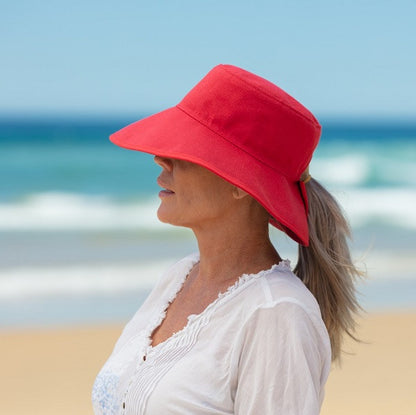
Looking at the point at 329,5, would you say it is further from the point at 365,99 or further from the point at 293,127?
the point at 293,127

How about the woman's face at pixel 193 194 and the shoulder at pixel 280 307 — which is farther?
the woman's face at pixel 193 194

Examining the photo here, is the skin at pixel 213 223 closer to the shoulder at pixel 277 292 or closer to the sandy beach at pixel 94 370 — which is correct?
the shoulder at pixel 277 292

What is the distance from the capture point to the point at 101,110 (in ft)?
148

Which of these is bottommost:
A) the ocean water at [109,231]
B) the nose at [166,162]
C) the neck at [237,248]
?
the ocean water at [109,231]

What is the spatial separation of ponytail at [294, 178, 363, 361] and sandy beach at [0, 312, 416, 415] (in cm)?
274

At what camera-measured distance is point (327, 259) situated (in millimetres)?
2012

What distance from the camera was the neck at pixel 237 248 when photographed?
6.51 ft

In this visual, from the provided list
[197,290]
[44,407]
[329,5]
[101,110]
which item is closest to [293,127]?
[197,290]

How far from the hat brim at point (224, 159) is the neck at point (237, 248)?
2.9 inches

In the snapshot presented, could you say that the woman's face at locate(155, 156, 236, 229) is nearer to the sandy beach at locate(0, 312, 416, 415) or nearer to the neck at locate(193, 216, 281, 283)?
the neck at locate(193, 216, 281, 283)

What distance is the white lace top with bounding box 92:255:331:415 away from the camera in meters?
1.75

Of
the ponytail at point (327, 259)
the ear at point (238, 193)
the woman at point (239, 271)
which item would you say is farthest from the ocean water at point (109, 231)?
the ear at point (238, 193)

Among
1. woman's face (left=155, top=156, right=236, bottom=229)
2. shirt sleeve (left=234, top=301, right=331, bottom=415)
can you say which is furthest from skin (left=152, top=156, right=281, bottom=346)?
shirt sleeve (left=234, top=301, right=331, bottom=415)

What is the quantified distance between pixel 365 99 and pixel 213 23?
8.22m
